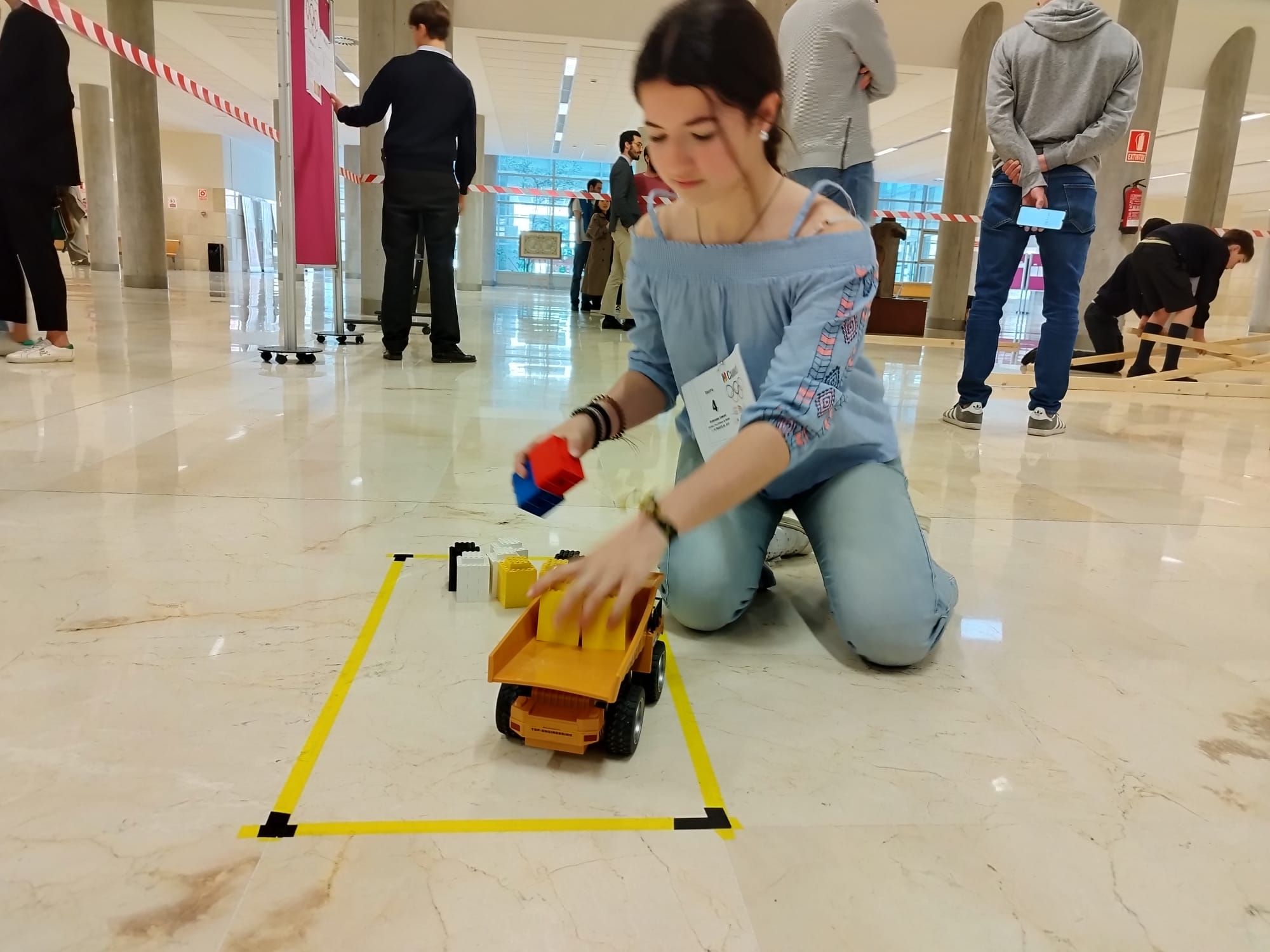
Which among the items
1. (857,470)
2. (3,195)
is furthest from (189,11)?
(857,470)

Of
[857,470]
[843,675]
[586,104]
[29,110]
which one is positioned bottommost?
[843,675]

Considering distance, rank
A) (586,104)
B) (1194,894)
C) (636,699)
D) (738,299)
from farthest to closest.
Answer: (586,104) → (738,299) → (636,699) → (1194,894)

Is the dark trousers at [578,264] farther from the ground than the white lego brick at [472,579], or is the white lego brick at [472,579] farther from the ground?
the dark trousers at [578,264]

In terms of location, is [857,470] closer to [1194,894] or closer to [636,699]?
[636,699]

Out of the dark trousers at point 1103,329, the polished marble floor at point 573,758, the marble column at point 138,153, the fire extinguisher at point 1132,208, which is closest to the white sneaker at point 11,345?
the polished marble floor at point 573,758

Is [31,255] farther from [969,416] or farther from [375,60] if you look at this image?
[969,416]

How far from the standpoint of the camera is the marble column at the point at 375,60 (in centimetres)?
689

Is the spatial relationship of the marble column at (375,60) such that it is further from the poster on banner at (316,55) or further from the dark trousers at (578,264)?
the dark trousers at (578,264)

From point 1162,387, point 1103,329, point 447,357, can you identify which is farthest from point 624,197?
point 1162,387

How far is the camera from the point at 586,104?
15344 millimetres

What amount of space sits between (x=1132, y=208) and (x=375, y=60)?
635 cm

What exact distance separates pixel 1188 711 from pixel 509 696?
3.28ft

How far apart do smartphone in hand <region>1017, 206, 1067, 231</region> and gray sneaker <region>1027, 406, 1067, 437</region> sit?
2.52 ft

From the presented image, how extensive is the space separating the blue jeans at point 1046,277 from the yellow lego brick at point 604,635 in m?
2.93
